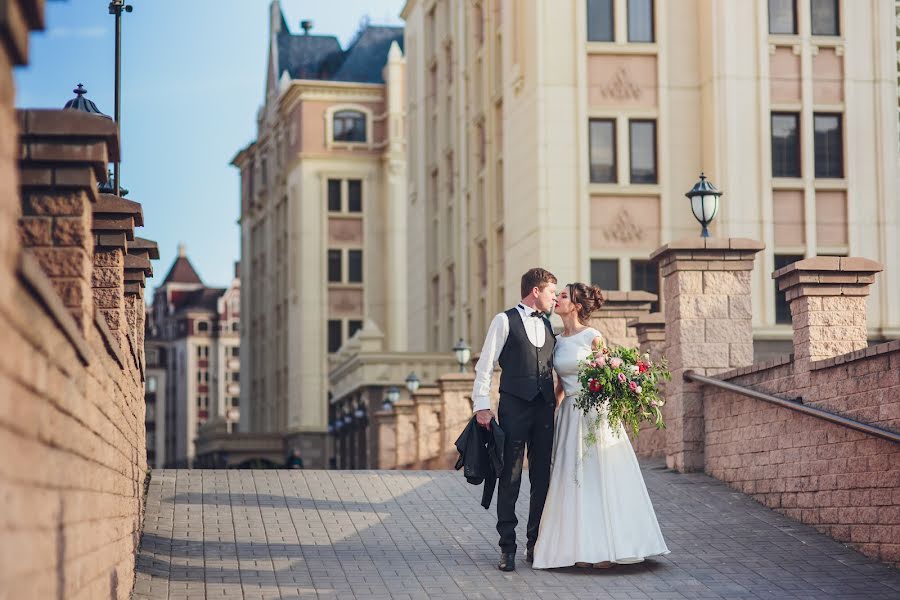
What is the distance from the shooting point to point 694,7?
40.1 m

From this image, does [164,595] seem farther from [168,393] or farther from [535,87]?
[168,393]

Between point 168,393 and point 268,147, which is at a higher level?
point 268,147

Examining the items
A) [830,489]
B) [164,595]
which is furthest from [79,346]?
[830,489]

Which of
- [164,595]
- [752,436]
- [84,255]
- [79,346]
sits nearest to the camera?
[79,346]

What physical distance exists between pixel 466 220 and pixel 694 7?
38.1 ft

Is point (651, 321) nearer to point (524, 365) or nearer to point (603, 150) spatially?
point (524, 365)

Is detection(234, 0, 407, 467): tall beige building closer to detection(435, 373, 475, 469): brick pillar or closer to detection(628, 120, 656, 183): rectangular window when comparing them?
detection(628, 120, 656, 183): rectangular window

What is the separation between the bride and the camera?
37.9 feet

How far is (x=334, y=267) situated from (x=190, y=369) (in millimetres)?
82329

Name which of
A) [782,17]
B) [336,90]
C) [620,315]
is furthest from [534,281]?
[336,90]

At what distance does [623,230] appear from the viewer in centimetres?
3969

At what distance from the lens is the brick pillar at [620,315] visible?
76.3 feet

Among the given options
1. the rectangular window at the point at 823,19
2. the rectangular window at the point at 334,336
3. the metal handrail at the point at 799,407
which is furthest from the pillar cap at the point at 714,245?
the rectangular window at the point at 334,336

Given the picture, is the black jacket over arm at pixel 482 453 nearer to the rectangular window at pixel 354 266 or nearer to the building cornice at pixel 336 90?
the rectangular window at pixel 354 266
